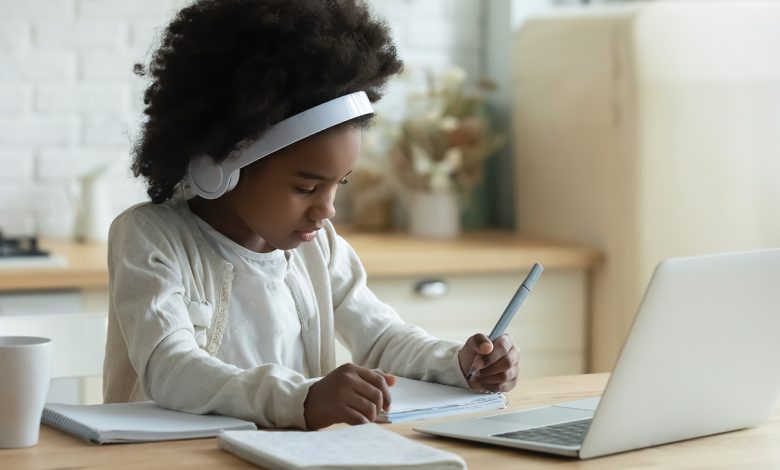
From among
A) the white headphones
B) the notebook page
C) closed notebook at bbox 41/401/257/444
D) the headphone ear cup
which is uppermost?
the white headphones

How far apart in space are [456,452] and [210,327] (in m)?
0.53

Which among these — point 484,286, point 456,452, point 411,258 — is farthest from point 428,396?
point 484,286

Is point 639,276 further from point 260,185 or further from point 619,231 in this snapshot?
point 260,185

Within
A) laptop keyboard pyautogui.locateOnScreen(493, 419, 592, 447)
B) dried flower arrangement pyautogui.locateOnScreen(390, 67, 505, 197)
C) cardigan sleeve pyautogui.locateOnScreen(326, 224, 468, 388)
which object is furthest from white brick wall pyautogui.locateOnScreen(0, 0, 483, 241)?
laptop keyboard pyautogui.locateOnScreen(493, 419, 592, 447)

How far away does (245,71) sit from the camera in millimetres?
1513

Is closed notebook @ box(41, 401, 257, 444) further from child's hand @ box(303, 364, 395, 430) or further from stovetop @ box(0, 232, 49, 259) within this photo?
stovetop @ box(0, 232, 49, 259)

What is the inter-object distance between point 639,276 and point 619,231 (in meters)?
0.12

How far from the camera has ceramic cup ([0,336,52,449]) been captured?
3.95 feet

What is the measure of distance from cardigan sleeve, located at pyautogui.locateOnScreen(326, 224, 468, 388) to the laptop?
26cm

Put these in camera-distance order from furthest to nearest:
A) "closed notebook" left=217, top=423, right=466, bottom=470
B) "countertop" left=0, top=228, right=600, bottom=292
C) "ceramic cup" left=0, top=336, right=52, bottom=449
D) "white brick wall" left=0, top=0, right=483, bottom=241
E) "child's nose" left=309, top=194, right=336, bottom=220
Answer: "white brick wall" left=0, top=0, right=483, bottom=241 < "countertop" left=0, top=228, right=600, bottom=292 < "child's nose" left=309, top=194, right=336, bottom=220 < "ceramic cup" left=0, top=336, right=52, bottom=449 < "closed notebook" left=217, top=423, right=466, bottom=470

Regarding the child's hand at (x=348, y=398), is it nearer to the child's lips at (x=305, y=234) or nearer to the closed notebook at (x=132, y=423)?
the closed notebook at (x=132, y=423)

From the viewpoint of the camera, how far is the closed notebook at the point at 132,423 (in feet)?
4.10

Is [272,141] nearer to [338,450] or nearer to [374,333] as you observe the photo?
[374,333]

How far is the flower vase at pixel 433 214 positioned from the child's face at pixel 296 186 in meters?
1.60
